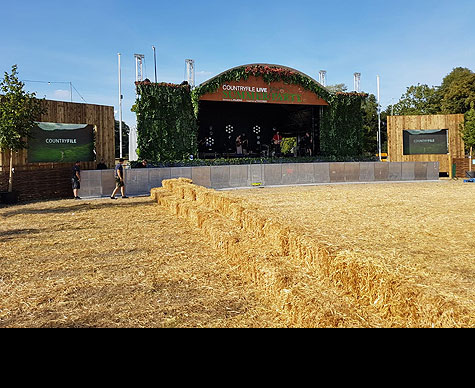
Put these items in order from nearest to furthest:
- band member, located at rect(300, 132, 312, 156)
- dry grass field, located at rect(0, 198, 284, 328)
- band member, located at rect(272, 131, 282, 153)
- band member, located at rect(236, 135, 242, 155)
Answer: dry grass field, located at rect(0, 198, 284, 328), band member, located at rect(300, 132, 312, 156), band member, located at rect(236, 135, 242, 155), band member, located at rect(272, 131, 282, 153)

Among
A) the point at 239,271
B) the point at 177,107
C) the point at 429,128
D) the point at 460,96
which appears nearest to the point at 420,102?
the point at 460,96

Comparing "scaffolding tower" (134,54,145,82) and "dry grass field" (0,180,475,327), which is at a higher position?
"scaffolding tower" (134,54,145,82)

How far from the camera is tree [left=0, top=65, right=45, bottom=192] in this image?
52.4ft

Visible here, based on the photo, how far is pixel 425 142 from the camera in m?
31.3

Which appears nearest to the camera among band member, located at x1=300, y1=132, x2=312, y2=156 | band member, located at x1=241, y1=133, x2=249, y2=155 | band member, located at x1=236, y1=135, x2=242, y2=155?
band member, located at x1=300, y1=132, x2=312, y2=156

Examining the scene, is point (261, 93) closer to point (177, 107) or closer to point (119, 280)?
point (177, 107)

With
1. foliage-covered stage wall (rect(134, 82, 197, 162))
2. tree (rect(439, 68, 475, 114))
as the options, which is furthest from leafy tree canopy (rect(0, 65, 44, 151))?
tree (rect(439, 68, 475, 114))

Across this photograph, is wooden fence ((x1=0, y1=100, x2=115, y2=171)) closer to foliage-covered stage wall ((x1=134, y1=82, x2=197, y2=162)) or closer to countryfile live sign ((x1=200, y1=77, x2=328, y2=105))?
foliage-covered stage wall ((x1=134, y1=82, x2=197, y2=162))

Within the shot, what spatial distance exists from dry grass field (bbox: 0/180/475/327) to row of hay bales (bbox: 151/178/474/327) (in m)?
0.01

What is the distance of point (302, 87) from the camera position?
30047mm

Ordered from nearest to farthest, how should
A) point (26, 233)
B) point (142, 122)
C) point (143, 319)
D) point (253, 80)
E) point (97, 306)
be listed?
point (143, 319)
point (97, 306)
point (26, 233)
point (142, 122)
point (253, 80)
